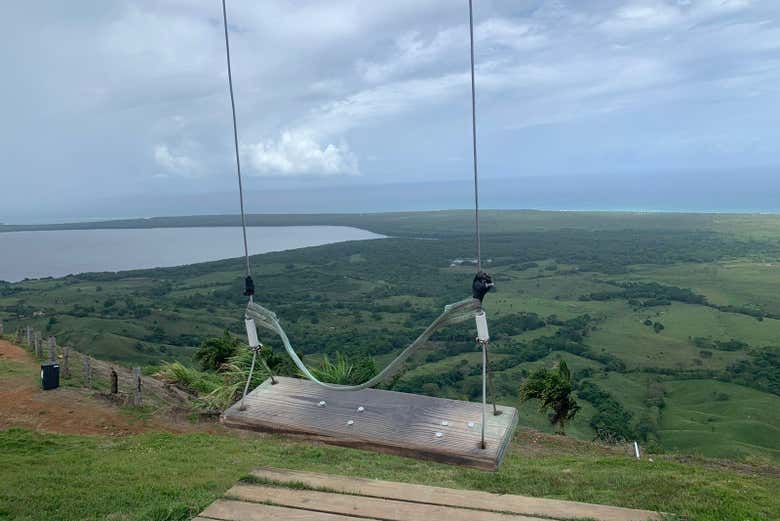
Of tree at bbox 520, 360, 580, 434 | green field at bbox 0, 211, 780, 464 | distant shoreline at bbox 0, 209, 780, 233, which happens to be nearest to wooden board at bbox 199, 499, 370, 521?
tree at bbox 520, 360, 580, 434

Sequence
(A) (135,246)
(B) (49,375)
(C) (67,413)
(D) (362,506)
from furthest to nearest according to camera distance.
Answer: (A) (135,246) < (B) (49,375) < (C) (67,413) < (D) (362,506)

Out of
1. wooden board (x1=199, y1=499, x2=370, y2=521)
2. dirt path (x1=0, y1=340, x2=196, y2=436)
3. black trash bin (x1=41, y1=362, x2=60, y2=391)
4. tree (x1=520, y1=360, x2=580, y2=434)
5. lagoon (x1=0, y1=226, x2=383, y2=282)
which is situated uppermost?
wooden board (x1=199, y1=499, x2=370, y2=521)

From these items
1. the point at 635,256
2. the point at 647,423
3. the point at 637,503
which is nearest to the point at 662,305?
the point at 635,256

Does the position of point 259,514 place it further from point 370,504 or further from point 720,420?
point 720,420

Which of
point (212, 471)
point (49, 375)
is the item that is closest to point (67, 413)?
point (49, 375)

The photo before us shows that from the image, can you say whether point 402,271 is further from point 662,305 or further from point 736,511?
point 736,511

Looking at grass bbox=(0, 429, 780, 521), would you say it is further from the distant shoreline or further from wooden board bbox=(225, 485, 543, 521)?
the distant shoreline

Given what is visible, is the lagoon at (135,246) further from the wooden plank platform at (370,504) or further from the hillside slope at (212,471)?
the wooden plank platform at (370,504)
